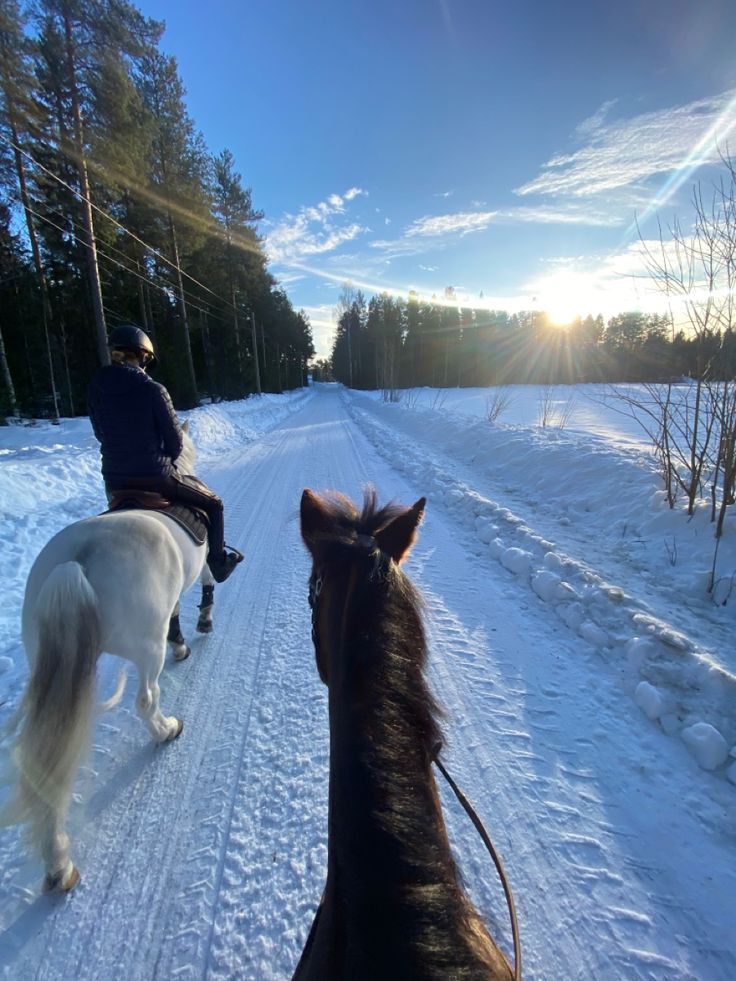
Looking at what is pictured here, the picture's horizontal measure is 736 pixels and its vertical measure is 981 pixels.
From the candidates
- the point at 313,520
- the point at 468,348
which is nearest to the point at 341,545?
the point at 313,520

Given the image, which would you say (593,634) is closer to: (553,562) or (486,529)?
(553,562)

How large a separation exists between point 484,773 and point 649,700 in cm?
116

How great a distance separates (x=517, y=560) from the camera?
4.20 metres

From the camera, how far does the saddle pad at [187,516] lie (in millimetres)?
2781

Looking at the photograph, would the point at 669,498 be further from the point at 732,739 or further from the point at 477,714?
the point at 477,714

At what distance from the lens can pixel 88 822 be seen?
6.41 feet

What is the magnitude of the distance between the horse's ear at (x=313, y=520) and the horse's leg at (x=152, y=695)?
4.37 ft

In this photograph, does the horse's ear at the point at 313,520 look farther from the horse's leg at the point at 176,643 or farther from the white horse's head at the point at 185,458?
the white horse's head at the point at 185,458

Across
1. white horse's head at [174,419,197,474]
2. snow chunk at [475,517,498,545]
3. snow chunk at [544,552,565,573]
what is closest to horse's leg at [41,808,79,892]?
white horse's head at [174,419,197,474]

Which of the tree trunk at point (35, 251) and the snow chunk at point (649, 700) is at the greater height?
the tree trunk at point (35, 251)

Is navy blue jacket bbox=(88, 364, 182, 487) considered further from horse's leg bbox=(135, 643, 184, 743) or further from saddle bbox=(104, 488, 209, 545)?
horse's leg bbox=(135, 643, 184, 743)

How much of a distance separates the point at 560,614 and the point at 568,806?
5.47 feet

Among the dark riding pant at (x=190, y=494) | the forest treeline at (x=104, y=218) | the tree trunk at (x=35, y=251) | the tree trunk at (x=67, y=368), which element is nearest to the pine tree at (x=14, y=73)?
the forest treeline at (x=104, y=218)

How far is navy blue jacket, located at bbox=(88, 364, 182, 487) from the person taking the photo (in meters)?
2.88
